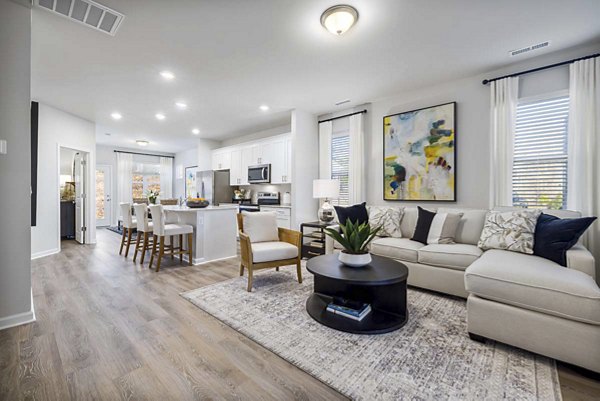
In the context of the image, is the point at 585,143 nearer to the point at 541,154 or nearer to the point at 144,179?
the point at 541,154

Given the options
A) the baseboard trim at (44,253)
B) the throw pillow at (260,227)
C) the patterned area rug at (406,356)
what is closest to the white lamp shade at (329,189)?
the throw pillow at (260,227)

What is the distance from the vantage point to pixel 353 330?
6.93 ft

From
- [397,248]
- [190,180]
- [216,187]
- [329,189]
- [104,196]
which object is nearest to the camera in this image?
[397,248]

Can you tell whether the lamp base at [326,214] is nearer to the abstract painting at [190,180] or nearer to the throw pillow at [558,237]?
the throw pillow at [558,237]

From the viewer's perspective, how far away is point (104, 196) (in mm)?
8727

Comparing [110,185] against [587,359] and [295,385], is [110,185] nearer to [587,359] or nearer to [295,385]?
[295,385]

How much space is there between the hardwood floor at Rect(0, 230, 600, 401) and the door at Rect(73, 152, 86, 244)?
11.8ft

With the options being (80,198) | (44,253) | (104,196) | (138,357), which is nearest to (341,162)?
(138,357)

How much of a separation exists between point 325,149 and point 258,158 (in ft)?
5.79

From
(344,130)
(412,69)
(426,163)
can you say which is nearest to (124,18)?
(412,69)

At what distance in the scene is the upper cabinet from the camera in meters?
5.61

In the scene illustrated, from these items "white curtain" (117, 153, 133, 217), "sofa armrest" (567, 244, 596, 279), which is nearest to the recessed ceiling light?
"sofa armrest" (567, 244, 596, 279)

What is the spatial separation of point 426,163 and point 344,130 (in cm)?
167

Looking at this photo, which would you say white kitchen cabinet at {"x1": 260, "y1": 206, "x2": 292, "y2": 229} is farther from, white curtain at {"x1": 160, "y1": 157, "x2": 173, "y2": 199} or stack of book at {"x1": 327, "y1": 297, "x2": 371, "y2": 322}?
white curtain at {"x1": 160, "y1": 157, "x2": 173, "y2": 199}
